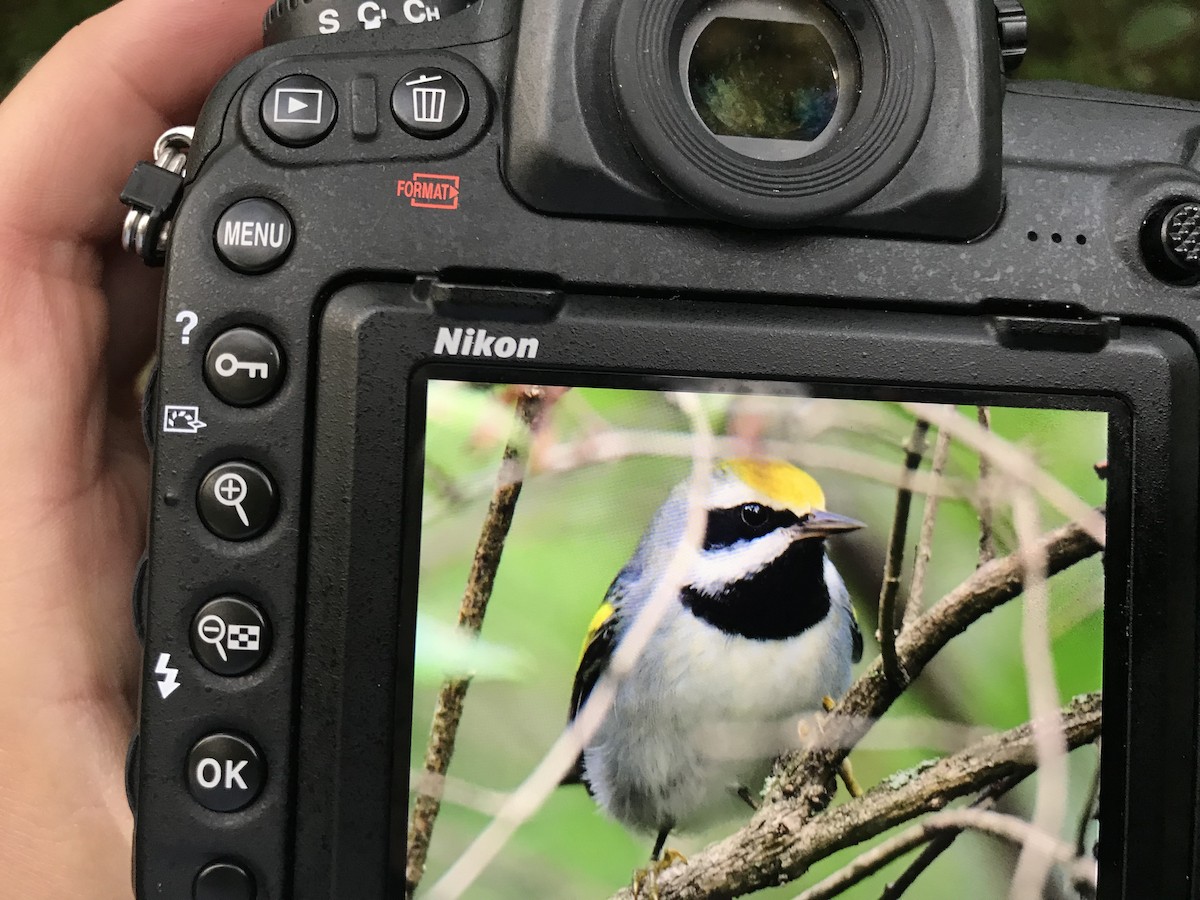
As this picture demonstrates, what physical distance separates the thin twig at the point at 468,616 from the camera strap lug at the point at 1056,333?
176 mm

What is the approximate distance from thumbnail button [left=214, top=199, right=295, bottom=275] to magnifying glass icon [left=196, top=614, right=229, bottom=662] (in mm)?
118

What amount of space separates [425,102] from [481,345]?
85 mm

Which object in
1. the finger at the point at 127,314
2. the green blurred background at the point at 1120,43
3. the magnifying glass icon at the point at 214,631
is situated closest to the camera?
the magnifying glass icon at the point at 214,631

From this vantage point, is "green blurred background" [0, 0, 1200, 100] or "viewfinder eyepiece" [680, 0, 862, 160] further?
"green blurred background" [0, 0, 1200, 100]

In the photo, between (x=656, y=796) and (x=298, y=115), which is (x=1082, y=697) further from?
(x=298, y=115)

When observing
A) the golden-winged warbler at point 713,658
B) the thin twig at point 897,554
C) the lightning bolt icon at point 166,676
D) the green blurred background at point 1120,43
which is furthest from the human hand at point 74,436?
the green blurred background at point 1120,43

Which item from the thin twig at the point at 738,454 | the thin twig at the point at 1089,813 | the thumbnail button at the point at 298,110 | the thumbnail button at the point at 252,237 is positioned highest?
the thumbnail button at the point at 298,110

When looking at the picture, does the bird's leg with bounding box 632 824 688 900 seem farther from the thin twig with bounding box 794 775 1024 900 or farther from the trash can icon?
the trash can icon

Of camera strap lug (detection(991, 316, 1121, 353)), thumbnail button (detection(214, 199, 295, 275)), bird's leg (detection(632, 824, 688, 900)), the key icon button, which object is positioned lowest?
bird's leg (detection(632, 824, 688, 900))

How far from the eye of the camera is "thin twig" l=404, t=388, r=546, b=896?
1.11 feet

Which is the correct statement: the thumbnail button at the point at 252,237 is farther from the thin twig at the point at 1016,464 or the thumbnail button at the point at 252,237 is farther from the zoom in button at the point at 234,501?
the thin twig at the point at 1016,464

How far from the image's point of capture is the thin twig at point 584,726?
34cm

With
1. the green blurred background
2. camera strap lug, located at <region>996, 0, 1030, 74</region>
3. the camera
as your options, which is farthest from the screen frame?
the green blurred background

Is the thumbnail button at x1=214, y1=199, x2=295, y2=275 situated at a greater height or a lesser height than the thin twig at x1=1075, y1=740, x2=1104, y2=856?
greater
